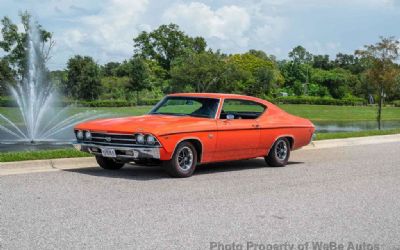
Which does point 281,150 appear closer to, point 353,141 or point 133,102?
point 353,141

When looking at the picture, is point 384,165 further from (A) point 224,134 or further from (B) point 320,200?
(B) point 320,200

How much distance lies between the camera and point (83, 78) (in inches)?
2382

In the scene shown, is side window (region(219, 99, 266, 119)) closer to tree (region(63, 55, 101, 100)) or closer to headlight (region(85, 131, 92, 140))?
headlight (region(85, 131, 92, 140))

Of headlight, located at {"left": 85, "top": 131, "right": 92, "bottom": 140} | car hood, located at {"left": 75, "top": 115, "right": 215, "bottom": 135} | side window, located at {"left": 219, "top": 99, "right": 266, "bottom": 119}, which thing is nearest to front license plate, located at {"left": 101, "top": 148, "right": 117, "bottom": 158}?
car hood, located at {"left": 75, "top": 115, "right": 215, "bottom": 135}

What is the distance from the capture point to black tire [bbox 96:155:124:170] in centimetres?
1145

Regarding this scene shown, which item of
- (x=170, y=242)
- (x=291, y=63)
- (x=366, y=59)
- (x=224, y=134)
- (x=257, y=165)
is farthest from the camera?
(x=291, y=63)

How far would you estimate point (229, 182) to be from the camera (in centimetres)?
1036

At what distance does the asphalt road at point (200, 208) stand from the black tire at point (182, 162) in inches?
7.3

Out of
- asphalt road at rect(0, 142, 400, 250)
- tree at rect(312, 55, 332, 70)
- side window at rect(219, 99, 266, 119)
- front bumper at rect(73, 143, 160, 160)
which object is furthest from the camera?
tree at rect(312, 55, 332, 70)

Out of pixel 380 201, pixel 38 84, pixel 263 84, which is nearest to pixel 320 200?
pixel 380 201

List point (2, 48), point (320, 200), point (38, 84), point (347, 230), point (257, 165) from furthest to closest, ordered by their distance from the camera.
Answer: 1. point (2, 48)
2. point (38, 84)
3. point (257, 165)
4. point (320, 200)
5. point (347, 230)

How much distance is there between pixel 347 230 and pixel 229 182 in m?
3.64

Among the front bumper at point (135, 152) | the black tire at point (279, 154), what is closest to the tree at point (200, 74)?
the black tire at point (279, 154)

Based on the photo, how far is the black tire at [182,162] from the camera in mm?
10352
